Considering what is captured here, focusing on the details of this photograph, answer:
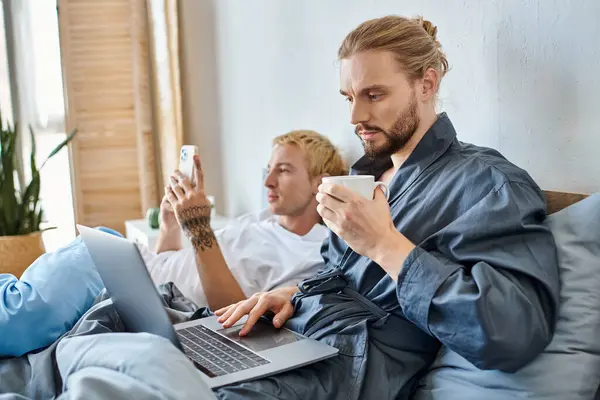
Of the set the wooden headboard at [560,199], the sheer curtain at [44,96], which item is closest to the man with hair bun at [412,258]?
the wooden headboard at [560,199]

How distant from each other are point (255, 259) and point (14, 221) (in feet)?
5.08

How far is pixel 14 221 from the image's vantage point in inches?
114

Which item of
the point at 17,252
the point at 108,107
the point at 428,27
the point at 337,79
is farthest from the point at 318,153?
the point at 108,107

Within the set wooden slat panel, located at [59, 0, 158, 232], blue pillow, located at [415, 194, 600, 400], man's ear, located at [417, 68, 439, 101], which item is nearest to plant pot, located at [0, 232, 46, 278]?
wooden slat panel, located at [59, 0, 158, 232]

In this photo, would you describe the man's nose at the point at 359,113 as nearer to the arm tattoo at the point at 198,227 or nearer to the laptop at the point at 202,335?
the laptop at the point at 202,335

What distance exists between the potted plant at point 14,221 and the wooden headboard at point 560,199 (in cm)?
229

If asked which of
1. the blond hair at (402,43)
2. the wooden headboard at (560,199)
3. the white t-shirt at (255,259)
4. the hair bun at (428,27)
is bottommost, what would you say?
the white t-shirt at (255,259)

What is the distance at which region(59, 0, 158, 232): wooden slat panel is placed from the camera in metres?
3.67

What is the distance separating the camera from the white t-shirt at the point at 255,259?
1773 millimetres

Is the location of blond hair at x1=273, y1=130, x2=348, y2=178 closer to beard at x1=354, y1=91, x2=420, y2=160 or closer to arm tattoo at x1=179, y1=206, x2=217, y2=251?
arm tattoo at x1=179, y1=206, x2=217, y2=251

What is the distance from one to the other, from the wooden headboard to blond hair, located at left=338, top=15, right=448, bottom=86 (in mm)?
356

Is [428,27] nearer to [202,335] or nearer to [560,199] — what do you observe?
[560,199]

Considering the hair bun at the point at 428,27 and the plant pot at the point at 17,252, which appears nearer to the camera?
the hair bun at the point at 428,27

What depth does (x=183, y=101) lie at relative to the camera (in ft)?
11.8
